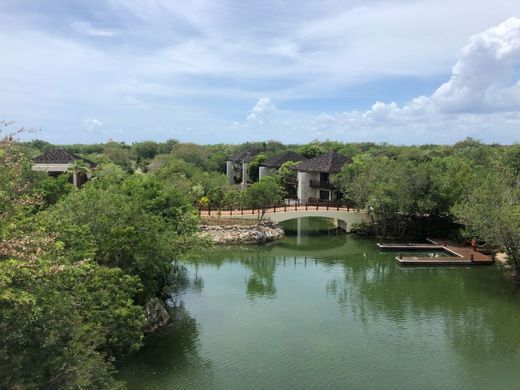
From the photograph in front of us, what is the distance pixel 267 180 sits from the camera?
38656 mm

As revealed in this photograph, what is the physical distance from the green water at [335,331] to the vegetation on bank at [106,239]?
6.64ft

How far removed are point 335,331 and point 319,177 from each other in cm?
2981

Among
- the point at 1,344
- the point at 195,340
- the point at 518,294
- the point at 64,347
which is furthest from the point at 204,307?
the point at 518,294

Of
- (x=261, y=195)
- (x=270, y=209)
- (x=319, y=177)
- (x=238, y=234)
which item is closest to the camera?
(x=238, y=234)

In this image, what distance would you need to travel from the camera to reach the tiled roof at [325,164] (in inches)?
1822

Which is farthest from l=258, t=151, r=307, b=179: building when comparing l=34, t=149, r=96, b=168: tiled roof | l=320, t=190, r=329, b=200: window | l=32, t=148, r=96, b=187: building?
l=34, t=149, r=96, b=168: tiled roof

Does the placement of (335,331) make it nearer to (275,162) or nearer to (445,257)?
(445,257)

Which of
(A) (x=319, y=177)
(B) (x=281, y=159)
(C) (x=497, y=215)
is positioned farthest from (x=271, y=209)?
(B) (x=281, y=159)

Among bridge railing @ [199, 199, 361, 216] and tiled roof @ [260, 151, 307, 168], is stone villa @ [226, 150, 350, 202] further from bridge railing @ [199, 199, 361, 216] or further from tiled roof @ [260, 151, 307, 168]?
tiled roof @ [260, 151, 307, 168]

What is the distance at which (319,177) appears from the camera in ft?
155

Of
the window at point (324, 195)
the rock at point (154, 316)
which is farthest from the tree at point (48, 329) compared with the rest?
the window at point (324, 195)

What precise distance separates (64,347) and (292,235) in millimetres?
30828

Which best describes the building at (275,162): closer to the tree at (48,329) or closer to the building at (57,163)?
the building at (57,163)

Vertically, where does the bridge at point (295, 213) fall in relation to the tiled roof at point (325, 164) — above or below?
below
